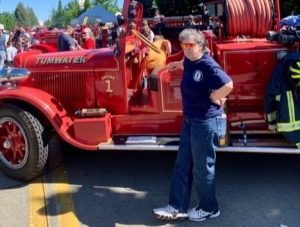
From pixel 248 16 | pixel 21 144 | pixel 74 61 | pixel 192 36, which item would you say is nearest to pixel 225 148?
pixel 192 36

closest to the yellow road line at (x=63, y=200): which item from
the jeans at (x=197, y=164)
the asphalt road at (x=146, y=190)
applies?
the asphalt road at (x=146, y=190)

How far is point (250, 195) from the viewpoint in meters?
4.45

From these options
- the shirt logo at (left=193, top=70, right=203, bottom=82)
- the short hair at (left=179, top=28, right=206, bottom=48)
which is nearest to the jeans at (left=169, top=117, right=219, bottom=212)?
the shirt logo at (left=193, top=70, right=203, bottom=82)

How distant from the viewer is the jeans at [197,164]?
3.68m

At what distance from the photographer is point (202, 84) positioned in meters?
3.59

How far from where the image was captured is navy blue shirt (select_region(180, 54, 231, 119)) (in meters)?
3.54

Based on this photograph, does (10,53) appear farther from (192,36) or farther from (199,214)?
(192,36)

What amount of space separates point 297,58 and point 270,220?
1.38 meters

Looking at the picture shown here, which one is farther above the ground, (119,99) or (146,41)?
(146,41)

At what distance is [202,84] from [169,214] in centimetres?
112

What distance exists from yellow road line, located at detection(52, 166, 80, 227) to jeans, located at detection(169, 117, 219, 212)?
0.89 meters

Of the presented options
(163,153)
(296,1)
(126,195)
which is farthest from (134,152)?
(296,1)

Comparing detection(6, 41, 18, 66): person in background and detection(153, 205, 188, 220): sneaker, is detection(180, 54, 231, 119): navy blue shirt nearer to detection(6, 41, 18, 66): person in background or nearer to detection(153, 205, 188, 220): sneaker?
detection(153, 205, 188, 220): sneaker

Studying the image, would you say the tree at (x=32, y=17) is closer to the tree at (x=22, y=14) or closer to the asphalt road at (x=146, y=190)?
the tree at (x=22, y=14)
